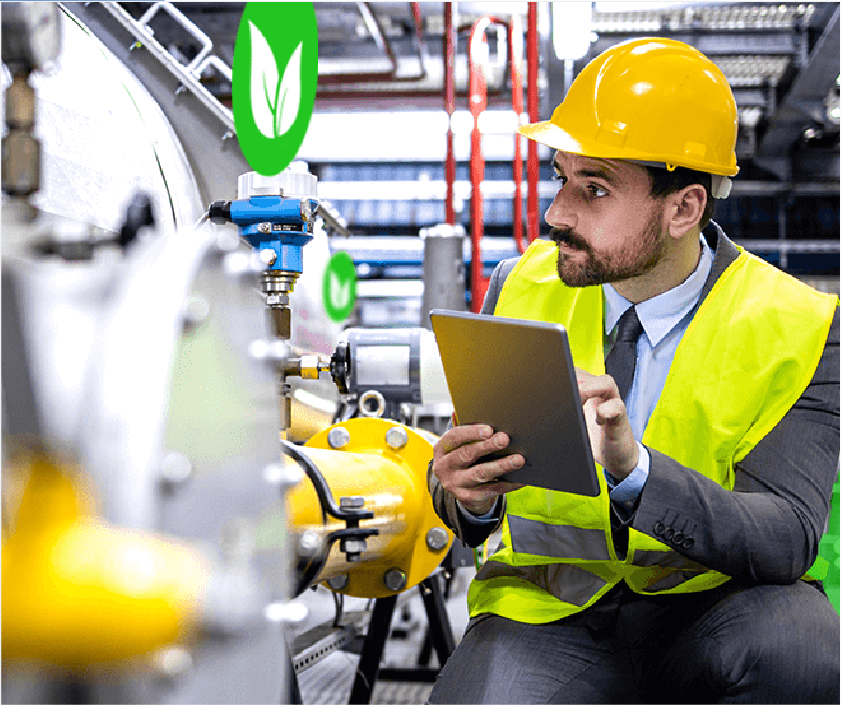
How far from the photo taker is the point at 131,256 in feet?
1.45

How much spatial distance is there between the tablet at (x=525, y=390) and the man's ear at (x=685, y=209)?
1.49 feet

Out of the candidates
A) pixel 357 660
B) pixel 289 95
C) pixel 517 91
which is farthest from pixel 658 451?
pixel 517 91

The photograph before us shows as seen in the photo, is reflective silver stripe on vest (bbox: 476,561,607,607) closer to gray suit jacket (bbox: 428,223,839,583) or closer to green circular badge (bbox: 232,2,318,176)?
gray suit jacket (bbox: 428,223,839,583)

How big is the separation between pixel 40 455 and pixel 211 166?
1400 mm

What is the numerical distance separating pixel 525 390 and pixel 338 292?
4.18 ft

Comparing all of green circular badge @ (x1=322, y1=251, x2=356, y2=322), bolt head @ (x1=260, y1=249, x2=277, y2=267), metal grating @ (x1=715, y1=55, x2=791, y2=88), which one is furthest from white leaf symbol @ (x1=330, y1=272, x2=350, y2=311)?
metal grating @ (x1=715, y1=55, x2=791, y2=88)

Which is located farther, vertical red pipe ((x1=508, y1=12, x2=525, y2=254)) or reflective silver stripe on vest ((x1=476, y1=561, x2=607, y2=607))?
vertical red pipe ((x1=508, y1=12, x2=525, y2=254))

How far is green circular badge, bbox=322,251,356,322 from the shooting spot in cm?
199

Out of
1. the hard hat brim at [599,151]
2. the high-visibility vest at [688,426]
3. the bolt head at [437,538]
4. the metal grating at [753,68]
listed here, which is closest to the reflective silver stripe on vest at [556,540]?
the high-visibility vest at [688,426]

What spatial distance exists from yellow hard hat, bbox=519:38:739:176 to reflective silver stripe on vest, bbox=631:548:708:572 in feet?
1.62

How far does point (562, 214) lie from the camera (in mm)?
1149

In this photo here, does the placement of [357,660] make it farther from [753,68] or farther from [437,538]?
[753,68]

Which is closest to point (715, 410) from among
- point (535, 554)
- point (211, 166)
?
point (535, 554)

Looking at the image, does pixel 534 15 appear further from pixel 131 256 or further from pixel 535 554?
pixel 131 256
